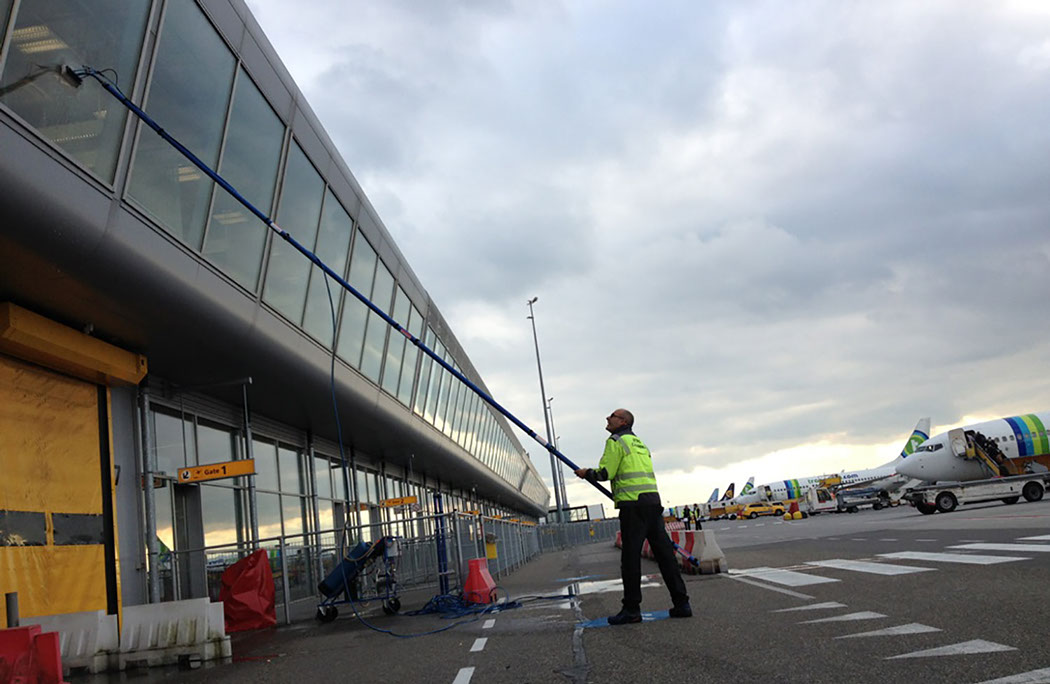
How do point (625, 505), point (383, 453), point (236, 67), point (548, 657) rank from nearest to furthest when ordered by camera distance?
1. point (548, 657)
2. point (625, 505)
3. point (236, 67)
4. point (383, 453)

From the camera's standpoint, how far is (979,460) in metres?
39.9

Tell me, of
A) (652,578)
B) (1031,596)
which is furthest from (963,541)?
(1031,596)

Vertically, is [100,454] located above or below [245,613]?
above

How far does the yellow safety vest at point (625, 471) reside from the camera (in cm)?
837

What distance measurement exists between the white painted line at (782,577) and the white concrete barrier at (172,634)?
20.8 feet

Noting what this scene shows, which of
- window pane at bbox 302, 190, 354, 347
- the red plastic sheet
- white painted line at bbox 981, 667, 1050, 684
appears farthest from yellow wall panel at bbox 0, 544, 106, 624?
white painted line at bbox 981, 667, 1050, 684

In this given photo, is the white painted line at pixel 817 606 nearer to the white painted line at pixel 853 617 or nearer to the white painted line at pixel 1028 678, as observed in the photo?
the white painted line at pixel 853 617

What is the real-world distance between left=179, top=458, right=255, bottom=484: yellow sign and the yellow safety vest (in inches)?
262

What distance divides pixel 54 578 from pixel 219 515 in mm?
5198

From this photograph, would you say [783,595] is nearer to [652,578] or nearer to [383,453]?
[652,578]

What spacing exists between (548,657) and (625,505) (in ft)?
7.03

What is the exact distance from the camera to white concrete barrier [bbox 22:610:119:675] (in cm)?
884

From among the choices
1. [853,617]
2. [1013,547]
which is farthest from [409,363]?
[853,617]

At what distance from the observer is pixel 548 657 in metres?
6.44
